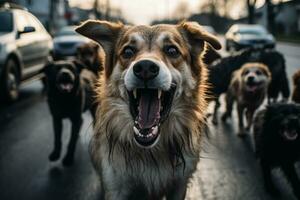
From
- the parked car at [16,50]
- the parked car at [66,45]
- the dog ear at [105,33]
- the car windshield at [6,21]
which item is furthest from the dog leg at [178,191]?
the parked car at [66,45]

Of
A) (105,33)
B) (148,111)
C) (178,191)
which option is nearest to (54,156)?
(105,33)

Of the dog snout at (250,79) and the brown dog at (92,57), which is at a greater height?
the brown dog at (92,57)

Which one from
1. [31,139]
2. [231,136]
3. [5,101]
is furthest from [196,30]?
[5,101]

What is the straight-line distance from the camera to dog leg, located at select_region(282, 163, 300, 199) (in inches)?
193

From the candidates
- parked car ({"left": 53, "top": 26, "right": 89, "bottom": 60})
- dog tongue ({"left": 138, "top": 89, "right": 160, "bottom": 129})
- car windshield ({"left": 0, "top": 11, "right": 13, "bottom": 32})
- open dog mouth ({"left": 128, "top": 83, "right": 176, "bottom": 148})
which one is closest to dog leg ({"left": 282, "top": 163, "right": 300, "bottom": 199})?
open dog mouth ({"left": 128, "top": 83, "right": 176, "bottom": 148})

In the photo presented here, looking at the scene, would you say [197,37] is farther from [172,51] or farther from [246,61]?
[246,61]

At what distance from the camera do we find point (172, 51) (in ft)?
13.1

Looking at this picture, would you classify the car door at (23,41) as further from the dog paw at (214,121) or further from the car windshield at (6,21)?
the dog paw at (214,121)

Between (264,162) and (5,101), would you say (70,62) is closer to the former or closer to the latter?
(264,162)

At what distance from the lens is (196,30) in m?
4.27

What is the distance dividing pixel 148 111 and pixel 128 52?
0.59 metres

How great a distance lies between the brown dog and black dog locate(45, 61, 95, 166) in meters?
1.40

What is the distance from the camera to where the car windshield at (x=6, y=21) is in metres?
10.2

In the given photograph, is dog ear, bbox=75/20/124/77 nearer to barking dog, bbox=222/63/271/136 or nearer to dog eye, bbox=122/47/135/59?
dog eye, bbox=122/47/135/59
